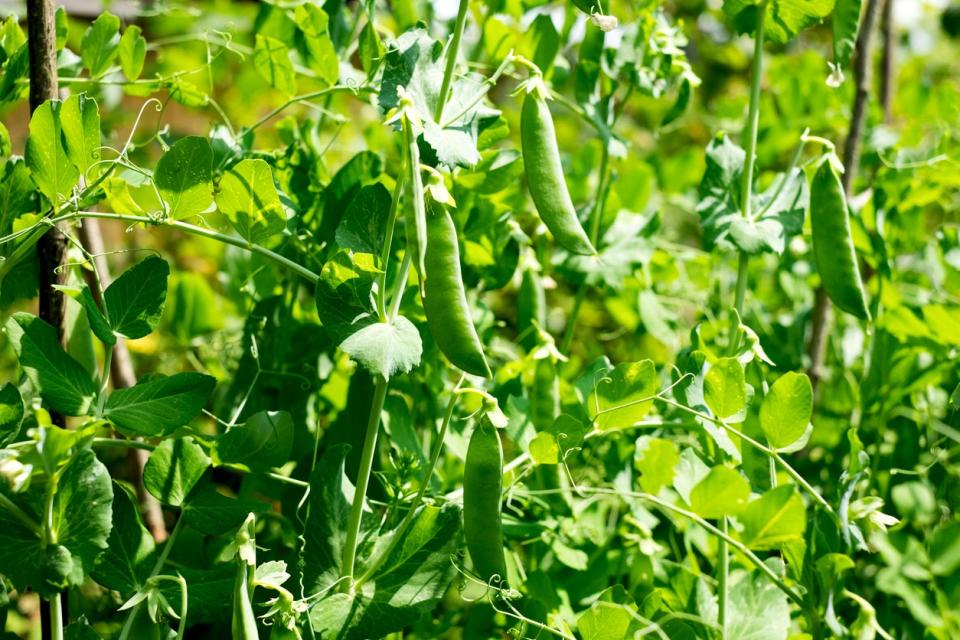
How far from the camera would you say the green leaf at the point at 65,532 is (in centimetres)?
68

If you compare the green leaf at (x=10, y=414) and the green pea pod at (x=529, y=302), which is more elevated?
the green leaf at (x=10, y=414)

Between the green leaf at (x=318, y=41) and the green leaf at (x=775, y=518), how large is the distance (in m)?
0.58

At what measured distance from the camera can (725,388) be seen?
2.48 feet

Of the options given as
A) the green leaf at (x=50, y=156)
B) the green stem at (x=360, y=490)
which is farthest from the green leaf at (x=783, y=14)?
the green leaf at (x=50, y=156)

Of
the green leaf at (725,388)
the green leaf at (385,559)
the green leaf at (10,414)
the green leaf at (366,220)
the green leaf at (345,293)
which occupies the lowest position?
the green leaf at (385,559)

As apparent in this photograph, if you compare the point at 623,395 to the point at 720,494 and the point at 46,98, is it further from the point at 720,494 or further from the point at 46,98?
the point at 46,98

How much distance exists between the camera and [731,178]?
929 mm

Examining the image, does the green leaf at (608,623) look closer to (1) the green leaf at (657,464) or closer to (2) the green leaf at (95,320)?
(1) the green leaf at (657,464)

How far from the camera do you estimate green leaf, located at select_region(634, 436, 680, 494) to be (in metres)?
0.78

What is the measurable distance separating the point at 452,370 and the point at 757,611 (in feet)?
1.47

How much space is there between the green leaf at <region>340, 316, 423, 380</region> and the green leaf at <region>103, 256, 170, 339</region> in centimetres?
18

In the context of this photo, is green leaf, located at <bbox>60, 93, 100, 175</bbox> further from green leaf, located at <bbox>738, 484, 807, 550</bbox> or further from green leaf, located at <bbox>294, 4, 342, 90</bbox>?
green leaf, located at <bbox>738, 484, 807, 550</bbox>

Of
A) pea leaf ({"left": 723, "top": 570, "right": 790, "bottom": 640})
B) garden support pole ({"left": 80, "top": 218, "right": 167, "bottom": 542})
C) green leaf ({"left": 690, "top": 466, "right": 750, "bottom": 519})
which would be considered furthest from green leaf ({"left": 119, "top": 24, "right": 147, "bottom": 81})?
pea leaf ({"left": 723, "top": 570, "right": 790, "bottom": 640})

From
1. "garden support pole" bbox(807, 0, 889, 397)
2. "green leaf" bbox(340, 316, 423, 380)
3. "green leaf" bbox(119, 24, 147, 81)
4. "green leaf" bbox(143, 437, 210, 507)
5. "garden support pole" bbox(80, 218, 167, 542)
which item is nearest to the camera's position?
"green leaf" bbox(340, 316, 423, 380)
